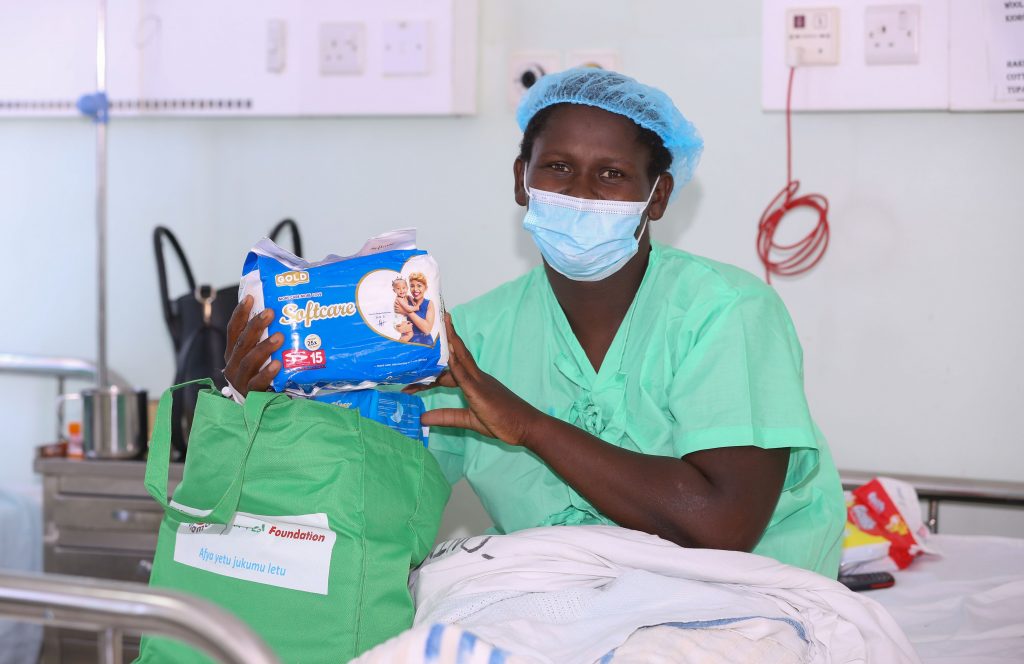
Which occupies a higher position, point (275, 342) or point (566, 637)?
point (275, 342)

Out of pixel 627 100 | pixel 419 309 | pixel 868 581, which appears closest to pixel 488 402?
pixel 419 309

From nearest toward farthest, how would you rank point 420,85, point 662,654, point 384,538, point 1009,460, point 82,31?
point 662,654 → point 384,538 → point 1009,460 → point 420,85 → point 82,31

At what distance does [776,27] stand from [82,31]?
2.13 meters

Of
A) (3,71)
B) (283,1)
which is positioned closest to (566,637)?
(283,1)

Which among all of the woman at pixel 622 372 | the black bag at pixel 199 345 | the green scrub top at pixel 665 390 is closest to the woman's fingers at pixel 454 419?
the woman at pixel 622 372

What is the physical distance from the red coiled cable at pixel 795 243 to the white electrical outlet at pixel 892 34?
21 cm

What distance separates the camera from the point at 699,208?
287 cm

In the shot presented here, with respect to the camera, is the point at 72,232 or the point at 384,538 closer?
the point at 384,538

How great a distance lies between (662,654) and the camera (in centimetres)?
129

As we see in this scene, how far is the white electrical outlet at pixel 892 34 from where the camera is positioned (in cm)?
264

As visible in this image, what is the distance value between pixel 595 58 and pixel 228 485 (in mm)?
1806

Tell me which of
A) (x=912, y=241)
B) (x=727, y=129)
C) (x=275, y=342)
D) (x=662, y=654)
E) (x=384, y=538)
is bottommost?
(x=662, y=654)

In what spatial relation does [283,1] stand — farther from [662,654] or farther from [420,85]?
[662,654]

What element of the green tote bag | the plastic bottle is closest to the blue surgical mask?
the green tote bag
